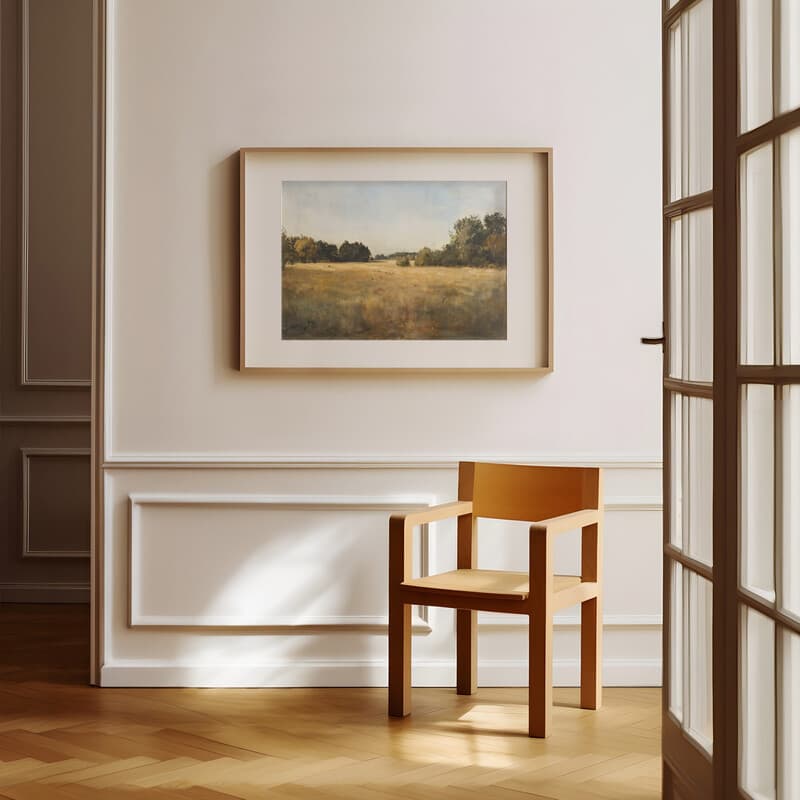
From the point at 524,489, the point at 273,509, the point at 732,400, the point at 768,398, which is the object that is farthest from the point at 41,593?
the point at 768,398

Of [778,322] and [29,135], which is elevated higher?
[29,135]

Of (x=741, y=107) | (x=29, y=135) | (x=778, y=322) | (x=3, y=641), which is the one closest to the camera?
(x=778, y=322)

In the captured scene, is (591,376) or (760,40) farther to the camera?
(591,376)

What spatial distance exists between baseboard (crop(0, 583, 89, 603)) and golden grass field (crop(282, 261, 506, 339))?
219 centimetres

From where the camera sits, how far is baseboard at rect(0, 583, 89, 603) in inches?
201

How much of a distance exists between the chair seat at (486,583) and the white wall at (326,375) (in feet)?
0.99

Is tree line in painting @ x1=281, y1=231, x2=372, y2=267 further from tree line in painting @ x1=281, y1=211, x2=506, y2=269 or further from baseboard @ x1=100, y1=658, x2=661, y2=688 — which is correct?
baseboard @ x1=100, y1=658, x2=661, y2=688

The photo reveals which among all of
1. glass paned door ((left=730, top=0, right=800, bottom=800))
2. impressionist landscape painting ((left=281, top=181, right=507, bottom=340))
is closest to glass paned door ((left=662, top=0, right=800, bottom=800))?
glass paned door ((left=730, top=0, right=800, bottom=800))

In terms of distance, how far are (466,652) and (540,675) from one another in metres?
0.50

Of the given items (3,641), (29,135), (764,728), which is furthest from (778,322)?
(29,135)

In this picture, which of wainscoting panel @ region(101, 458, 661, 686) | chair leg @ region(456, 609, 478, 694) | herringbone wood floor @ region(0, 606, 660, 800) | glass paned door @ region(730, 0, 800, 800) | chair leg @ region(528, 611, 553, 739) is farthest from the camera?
wainscoting panel @ region(101, 458, 661, 686)

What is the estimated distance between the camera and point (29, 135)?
514 centimetres

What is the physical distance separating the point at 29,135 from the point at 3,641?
238 cm

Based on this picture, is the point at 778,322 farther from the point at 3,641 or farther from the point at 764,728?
the point at 3,641
